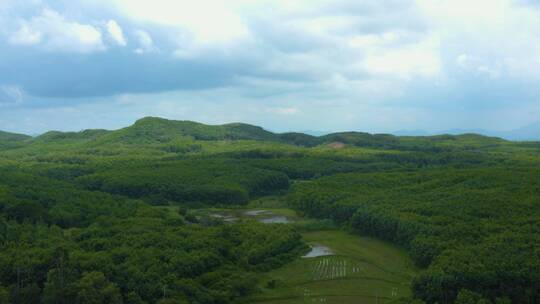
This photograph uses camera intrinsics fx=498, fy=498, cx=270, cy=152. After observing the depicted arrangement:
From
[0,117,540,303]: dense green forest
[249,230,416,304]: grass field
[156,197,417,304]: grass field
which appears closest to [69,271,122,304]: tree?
[0,117,540,303]: dense green forest

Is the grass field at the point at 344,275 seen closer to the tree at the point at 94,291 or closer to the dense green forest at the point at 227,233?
the dense green forest at the point at 227,233

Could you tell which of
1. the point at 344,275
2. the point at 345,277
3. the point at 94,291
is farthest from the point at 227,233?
the point at 94,291

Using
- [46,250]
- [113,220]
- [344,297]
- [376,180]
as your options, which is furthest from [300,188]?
[46,250]

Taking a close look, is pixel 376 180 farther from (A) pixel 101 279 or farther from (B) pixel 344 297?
(A) pixel 101 279

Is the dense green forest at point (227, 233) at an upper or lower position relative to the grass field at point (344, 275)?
upper

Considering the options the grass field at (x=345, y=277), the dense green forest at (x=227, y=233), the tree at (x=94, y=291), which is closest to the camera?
the tree at (x=94, y=291)

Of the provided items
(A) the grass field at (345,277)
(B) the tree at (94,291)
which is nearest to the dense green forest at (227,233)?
(B) the tree at (94,291)

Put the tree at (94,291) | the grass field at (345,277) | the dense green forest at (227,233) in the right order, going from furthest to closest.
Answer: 1. the grass field at (345,277)
2. the dense green forest at (227,233)
3. the tree at (94,291)

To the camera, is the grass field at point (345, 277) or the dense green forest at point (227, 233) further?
the grass field at point (345, 277)

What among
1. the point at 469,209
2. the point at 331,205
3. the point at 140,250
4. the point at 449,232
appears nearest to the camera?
the point at 140,250
